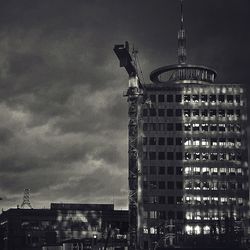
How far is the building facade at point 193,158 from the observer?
16438 cm

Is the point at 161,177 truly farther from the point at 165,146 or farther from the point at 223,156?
the point at 223,156

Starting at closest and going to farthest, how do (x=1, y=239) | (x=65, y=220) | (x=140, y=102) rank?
(x=140, y=102)
(x=1, y=239)
(x=65, y=220)

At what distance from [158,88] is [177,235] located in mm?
44780

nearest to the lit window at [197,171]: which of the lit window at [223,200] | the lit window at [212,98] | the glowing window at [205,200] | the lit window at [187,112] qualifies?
the glowing window at [205,200]

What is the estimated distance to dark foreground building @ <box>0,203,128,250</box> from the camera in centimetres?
18925

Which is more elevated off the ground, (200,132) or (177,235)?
(200,132)

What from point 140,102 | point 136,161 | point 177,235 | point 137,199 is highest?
point 140,102

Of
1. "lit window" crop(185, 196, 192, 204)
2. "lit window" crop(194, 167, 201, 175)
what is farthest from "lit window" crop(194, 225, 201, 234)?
"lit window" crop(194, 167, 201, 175)

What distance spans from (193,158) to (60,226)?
5610cm

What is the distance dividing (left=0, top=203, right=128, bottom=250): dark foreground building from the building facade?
30.3m

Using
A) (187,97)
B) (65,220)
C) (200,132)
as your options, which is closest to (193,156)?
(200,132)

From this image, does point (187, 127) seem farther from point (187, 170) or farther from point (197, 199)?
point (197, 199)

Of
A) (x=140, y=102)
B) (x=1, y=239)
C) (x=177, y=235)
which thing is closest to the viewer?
(x=177, y=235)

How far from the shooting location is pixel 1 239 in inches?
7190
